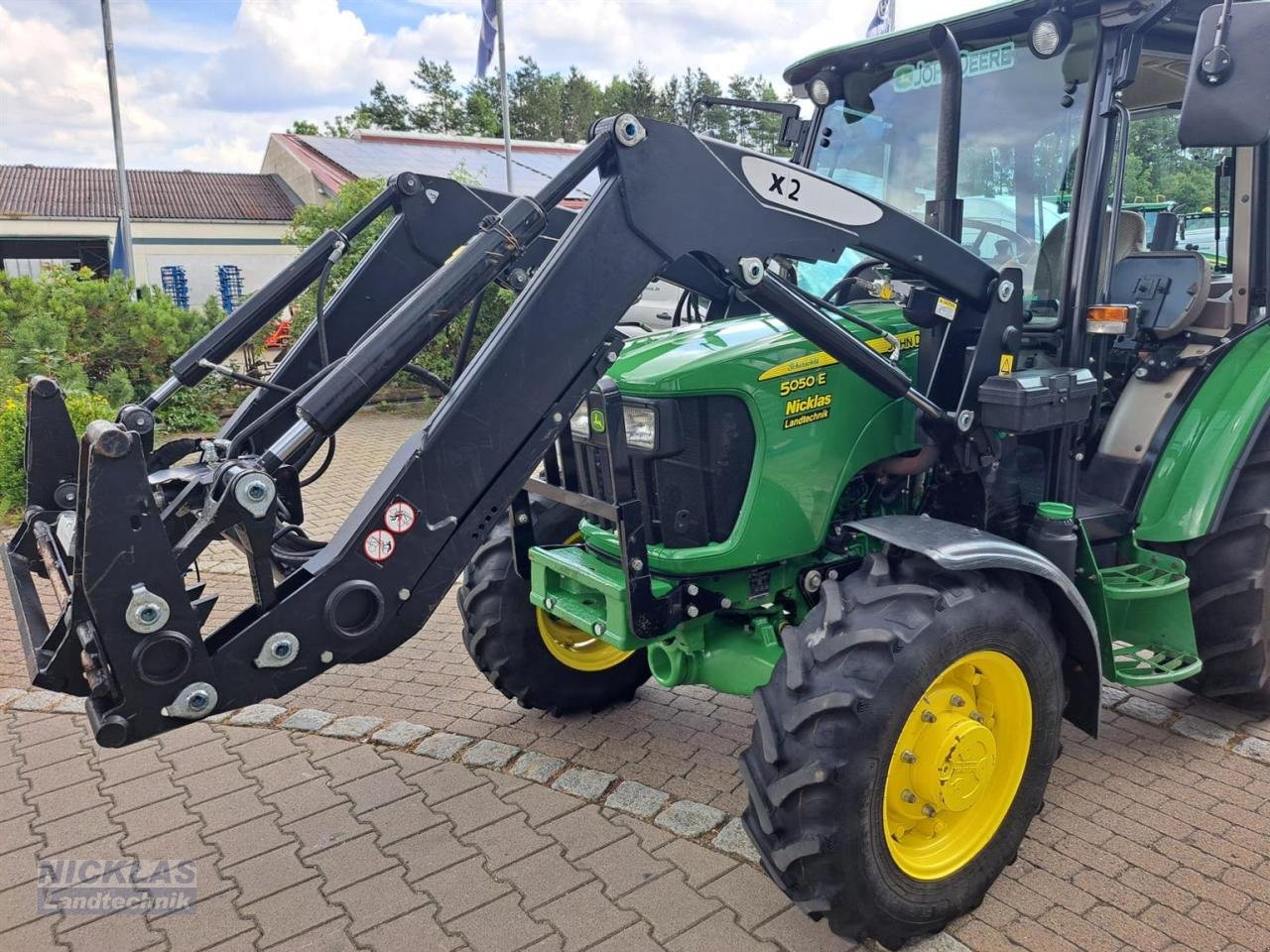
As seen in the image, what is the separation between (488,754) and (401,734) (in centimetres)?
45

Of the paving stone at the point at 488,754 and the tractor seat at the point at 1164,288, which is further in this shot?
the paving stone at the point at 488,754

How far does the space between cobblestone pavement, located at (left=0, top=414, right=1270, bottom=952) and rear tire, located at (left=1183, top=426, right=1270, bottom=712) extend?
34cm

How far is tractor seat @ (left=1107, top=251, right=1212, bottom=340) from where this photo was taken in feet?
11.6

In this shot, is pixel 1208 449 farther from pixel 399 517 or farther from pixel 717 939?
pixel 399 517

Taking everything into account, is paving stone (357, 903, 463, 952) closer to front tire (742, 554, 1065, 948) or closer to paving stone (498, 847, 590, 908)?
paving stone (498, 847, 590, 908)

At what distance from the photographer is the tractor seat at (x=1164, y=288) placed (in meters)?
3.52

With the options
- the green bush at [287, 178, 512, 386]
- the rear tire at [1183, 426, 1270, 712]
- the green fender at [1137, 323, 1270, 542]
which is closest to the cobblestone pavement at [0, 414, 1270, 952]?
the rear tire at [1183, 426, 1270, 712]

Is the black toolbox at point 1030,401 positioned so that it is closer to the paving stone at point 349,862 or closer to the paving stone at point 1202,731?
the paving stone at point 1202,731

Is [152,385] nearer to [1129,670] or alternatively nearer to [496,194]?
[496,194]

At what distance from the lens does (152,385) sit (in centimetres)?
1055

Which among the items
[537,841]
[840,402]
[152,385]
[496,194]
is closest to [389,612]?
[537,841]

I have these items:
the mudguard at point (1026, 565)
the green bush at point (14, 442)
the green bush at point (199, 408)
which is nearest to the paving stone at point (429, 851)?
the mudguard at point (1026, 565)

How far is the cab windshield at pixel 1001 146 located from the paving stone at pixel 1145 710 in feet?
5.75

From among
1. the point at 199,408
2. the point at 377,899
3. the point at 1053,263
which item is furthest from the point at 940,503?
the point at 199,408
